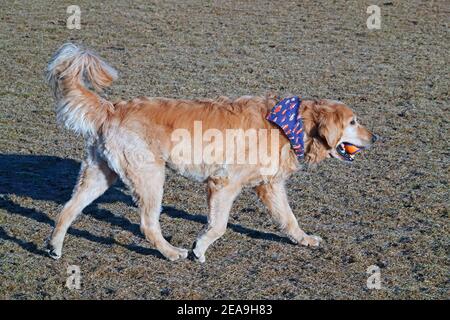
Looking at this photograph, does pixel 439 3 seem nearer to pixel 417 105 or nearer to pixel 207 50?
pixel 207 50

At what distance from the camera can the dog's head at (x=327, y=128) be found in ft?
18.8

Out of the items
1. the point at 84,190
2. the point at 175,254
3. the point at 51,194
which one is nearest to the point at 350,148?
the point at 175,254

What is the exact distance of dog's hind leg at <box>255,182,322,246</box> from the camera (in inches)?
232

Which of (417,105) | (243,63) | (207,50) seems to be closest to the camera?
(417,105)

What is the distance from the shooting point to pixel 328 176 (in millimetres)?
7316

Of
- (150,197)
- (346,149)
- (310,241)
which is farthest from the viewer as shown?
(346,149)

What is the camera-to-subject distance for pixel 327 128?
5.72m

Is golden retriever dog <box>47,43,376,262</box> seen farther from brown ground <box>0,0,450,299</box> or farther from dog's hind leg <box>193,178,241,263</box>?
brown ground <box>0,0,450,299</box>

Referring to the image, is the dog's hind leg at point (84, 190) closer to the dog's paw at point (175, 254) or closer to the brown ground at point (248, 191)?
the brown ground at point (248, 191)

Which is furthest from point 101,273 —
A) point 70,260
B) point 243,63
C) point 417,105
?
point 243,63

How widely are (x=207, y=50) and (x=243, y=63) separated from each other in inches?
40.3

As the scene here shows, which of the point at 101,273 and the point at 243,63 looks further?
the point at 243,63

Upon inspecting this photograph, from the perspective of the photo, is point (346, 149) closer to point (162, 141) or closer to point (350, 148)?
point (350, 148)

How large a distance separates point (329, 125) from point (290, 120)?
0.31 m
